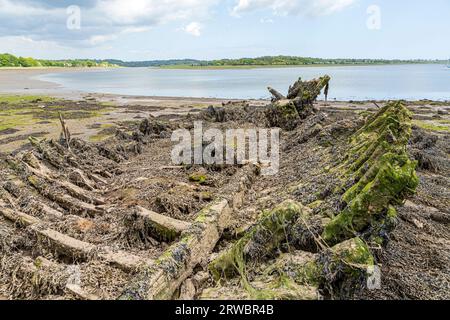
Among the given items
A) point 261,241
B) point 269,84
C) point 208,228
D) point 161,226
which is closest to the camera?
point 261,241

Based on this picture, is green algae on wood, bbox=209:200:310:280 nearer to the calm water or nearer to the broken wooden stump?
the broken wooden stump

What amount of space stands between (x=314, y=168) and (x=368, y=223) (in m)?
6.29

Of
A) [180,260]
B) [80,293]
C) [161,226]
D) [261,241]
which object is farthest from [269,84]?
[80,293]

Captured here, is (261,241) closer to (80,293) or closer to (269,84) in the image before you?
(80,293)

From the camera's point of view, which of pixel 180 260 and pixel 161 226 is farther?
pixel 161 226

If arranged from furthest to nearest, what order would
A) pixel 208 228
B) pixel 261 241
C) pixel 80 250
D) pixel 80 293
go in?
pixel 208 228 → pixel 80 250 → pixel 261 241 → pixel 80 293

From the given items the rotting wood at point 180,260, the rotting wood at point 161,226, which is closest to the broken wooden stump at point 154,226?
the rotting wood at point 161,226

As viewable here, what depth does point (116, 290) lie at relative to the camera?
6.69 metres

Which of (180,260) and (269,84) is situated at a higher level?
(269,84)

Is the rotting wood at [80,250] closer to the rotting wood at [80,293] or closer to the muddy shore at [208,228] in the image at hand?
the muddy shore at [208,228]

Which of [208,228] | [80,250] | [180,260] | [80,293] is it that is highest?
[208,228]

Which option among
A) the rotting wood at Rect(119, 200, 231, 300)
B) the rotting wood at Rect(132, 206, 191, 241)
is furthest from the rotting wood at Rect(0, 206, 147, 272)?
the rotting wood at Rect(132, 206, 191, 241)

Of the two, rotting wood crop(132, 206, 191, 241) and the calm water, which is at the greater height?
the calm water
